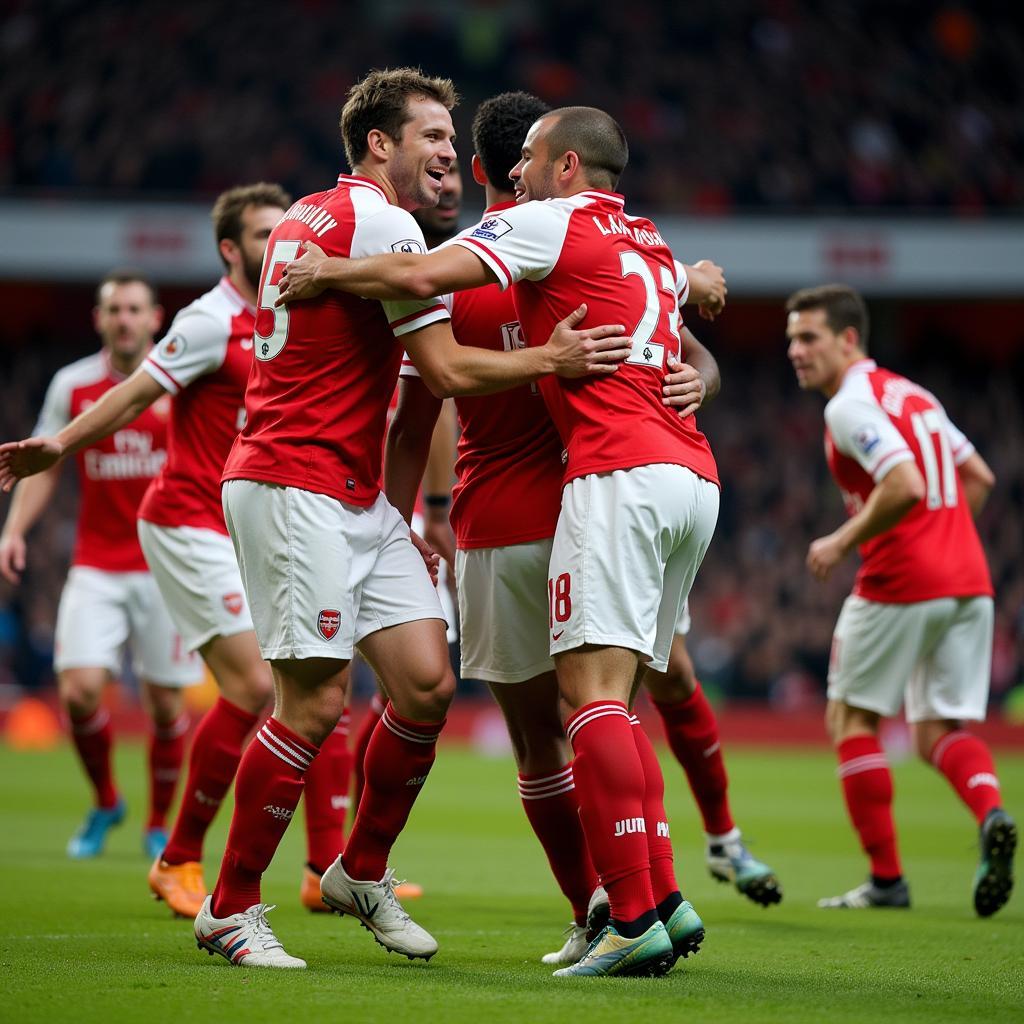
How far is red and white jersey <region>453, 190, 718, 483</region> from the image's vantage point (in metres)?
4.12

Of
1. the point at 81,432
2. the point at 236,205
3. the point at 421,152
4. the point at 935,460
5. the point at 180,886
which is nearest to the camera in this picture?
the point at 421,152

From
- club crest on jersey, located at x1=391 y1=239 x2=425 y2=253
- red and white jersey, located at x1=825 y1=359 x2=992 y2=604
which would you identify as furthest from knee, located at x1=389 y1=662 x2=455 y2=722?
red and white jersey, located at x1=825 y1=359 x2=992 y2=604

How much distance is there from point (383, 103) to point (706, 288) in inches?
49.3

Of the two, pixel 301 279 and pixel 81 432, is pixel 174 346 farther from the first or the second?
pixel 301 279

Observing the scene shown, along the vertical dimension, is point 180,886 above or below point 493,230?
below

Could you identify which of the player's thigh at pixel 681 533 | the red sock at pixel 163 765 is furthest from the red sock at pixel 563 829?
the red sock at pixel 163 765

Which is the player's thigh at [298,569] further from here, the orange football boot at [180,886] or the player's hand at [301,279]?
the orange football boot at [180,886]

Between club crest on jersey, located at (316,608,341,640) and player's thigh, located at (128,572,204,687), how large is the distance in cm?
357

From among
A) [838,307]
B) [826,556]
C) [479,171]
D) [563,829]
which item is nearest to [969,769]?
[826,556]

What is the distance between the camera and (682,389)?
4.34 metres

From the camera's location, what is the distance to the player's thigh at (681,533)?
4.15m

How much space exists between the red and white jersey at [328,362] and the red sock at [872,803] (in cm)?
304

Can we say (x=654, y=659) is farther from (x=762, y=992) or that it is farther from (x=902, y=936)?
(x=902, y=936)

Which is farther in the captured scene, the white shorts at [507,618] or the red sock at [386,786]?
the white shorts at [507,618]
